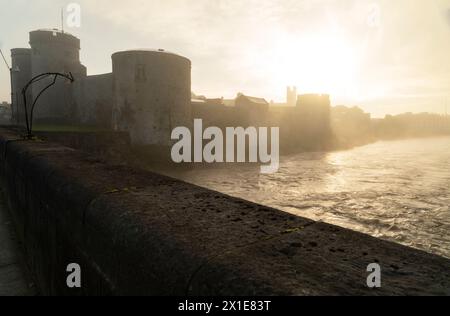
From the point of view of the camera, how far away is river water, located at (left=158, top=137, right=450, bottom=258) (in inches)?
545

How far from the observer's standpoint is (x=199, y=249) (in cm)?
113

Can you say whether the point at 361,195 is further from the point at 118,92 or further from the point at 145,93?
the point at 118,92

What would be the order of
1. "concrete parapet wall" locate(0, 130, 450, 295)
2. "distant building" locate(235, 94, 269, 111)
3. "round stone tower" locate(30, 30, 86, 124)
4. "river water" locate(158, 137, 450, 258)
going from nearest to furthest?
"concrete parapet wall" locate(0, 130, 450, 295)
"river water" locate(158, 137, 450, 258)
"round stone tower" locate(30, 30, 86, 124)
"distant building" locate(235, 94, 269, 111)

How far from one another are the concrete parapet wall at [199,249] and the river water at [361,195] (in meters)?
11.8

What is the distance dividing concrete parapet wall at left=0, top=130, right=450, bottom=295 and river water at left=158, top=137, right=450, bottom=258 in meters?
11.8

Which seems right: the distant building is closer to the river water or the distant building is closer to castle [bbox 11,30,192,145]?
the river water

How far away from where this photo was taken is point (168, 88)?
26938mm

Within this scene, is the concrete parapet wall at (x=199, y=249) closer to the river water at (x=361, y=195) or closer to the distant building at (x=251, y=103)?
the river water at (x=361, y=195)

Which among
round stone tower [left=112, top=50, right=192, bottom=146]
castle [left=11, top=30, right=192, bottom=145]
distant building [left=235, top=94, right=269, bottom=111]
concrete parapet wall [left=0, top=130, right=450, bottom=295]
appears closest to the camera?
concrete parapet wall [left=0, top=130, right=450, bottom=295]

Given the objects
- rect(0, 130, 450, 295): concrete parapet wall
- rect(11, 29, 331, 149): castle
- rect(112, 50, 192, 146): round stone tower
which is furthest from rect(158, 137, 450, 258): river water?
rect(0, 130, 450, 295): concrete parapet wall

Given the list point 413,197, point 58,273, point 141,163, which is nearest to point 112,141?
point 141,163

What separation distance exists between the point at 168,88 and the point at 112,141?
737 centimetres

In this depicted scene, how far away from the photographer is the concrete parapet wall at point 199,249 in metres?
0.98

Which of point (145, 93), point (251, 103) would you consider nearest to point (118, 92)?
point (145, 93)
